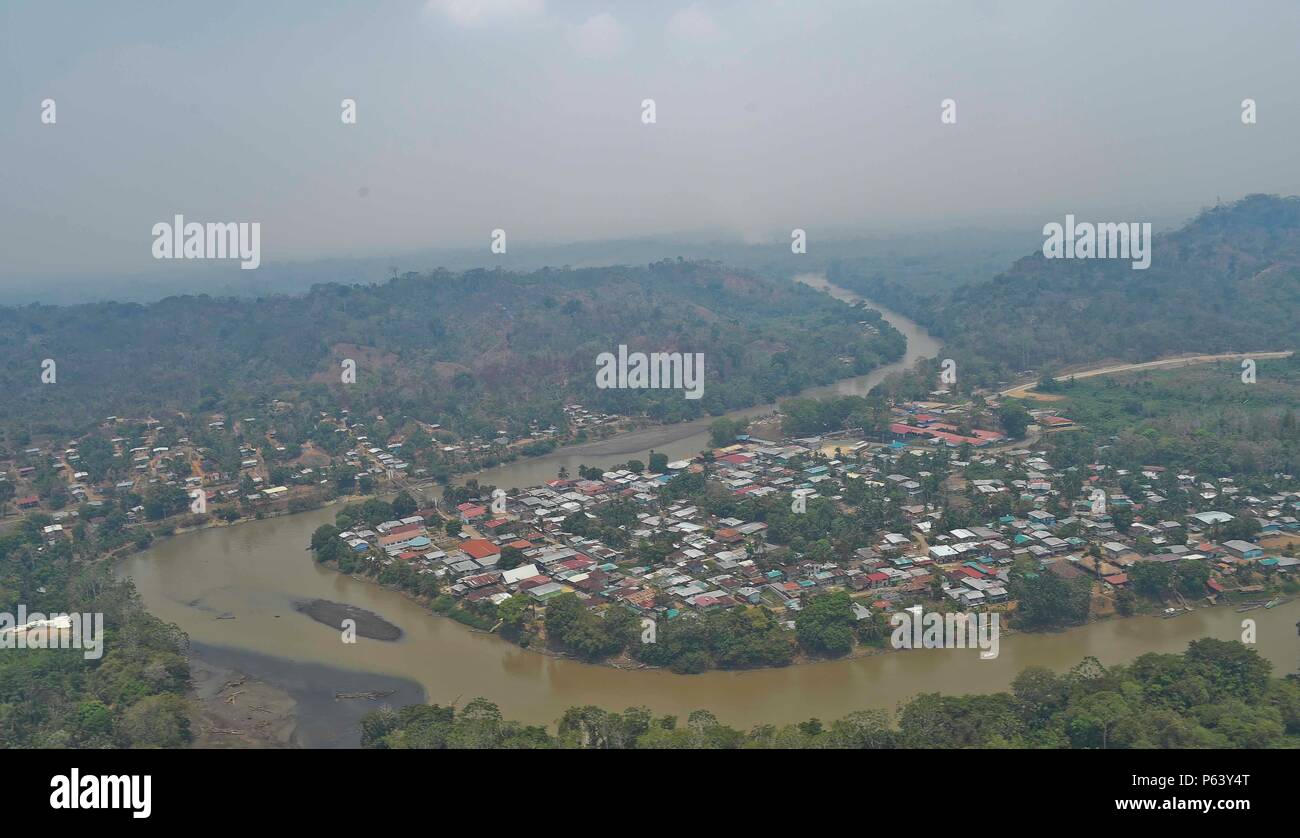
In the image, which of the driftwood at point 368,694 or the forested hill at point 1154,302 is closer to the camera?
the driftwood at point 368,694

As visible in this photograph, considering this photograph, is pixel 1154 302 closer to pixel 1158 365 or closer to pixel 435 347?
pixel 1158 365

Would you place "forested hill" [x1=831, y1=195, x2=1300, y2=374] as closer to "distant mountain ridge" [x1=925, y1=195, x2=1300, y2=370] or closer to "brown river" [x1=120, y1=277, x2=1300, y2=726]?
"distant mountain ridge" [x1=925, y1=195, x2=1300, y2=370]

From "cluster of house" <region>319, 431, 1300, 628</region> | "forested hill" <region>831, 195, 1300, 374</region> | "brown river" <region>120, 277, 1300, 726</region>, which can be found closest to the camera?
"brown river" <region>120, 277, 1300, 726</region>

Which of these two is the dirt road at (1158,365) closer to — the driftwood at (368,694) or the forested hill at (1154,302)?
the forested hill at (1154,302)

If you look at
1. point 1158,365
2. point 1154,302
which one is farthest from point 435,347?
point 1154,302

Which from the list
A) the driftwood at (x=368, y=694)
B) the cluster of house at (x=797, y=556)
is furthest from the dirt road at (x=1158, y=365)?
the driftwood at (x=368, y=694)

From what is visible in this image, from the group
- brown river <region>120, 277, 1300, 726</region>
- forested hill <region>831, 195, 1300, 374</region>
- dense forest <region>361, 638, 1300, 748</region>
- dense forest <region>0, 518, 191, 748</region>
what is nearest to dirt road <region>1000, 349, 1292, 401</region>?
forested hill <region>831, 195, 1300, 374</region>

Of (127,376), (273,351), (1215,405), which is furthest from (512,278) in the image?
(1215,405)
